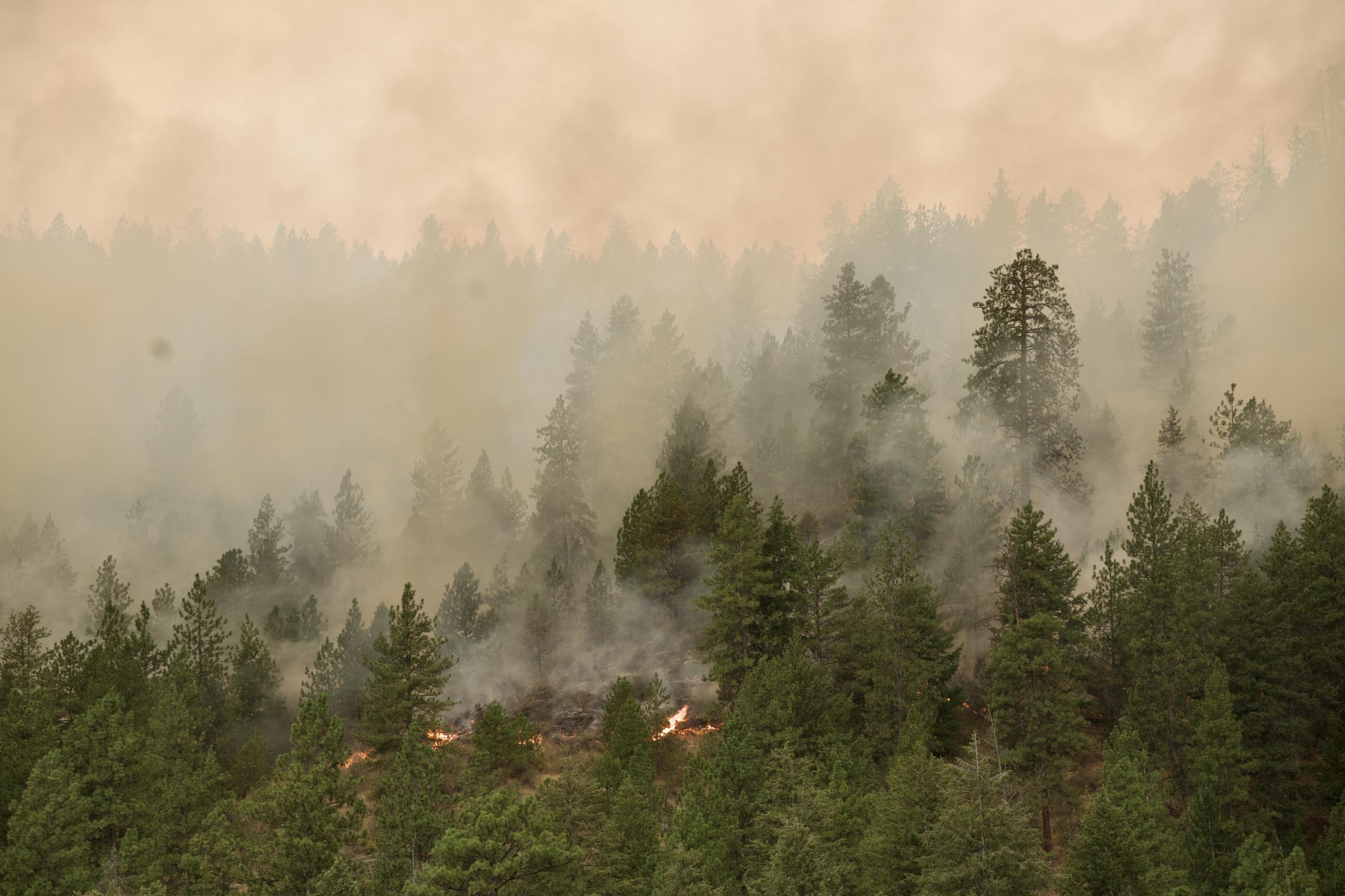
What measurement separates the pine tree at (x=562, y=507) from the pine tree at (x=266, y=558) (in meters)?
21.3

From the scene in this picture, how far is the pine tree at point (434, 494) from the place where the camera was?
9681 cm

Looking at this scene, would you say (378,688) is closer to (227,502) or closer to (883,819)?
(883,819)

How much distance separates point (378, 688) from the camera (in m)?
46.1

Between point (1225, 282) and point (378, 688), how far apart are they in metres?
95.7

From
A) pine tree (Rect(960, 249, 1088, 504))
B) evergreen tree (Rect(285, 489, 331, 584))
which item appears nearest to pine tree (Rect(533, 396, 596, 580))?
evergreen tree (Rect(285, 489, 331, 584))

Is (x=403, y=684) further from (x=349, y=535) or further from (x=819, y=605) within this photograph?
(x=349, y=535)

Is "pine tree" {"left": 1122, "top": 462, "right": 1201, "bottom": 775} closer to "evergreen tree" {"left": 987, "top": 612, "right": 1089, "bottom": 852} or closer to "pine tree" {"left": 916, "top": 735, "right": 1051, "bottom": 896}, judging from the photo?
"evergreen tree" {"left": 987, "top": 612, "right": 1089, "bottom": 852}

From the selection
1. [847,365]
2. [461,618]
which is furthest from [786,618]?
[847,365]

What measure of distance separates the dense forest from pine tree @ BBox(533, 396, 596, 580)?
35cm

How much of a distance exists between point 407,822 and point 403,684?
1171 centimetres

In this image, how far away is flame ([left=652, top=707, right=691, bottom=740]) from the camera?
53531 mm

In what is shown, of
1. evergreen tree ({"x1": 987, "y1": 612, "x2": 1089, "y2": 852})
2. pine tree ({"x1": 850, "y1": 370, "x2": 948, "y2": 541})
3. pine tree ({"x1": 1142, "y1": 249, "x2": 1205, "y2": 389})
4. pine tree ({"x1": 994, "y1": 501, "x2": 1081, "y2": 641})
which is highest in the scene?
pine tree ({"x1": 1142, "y1": 249, "x2": 1205, "y2": 389})

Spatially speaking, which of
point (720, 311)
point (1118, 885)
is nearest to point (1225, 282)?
point (720, 311)

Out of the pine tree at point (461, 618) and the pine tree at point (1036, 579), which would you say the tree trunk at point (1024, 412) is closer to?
the pine tree at point (1036, 579)
